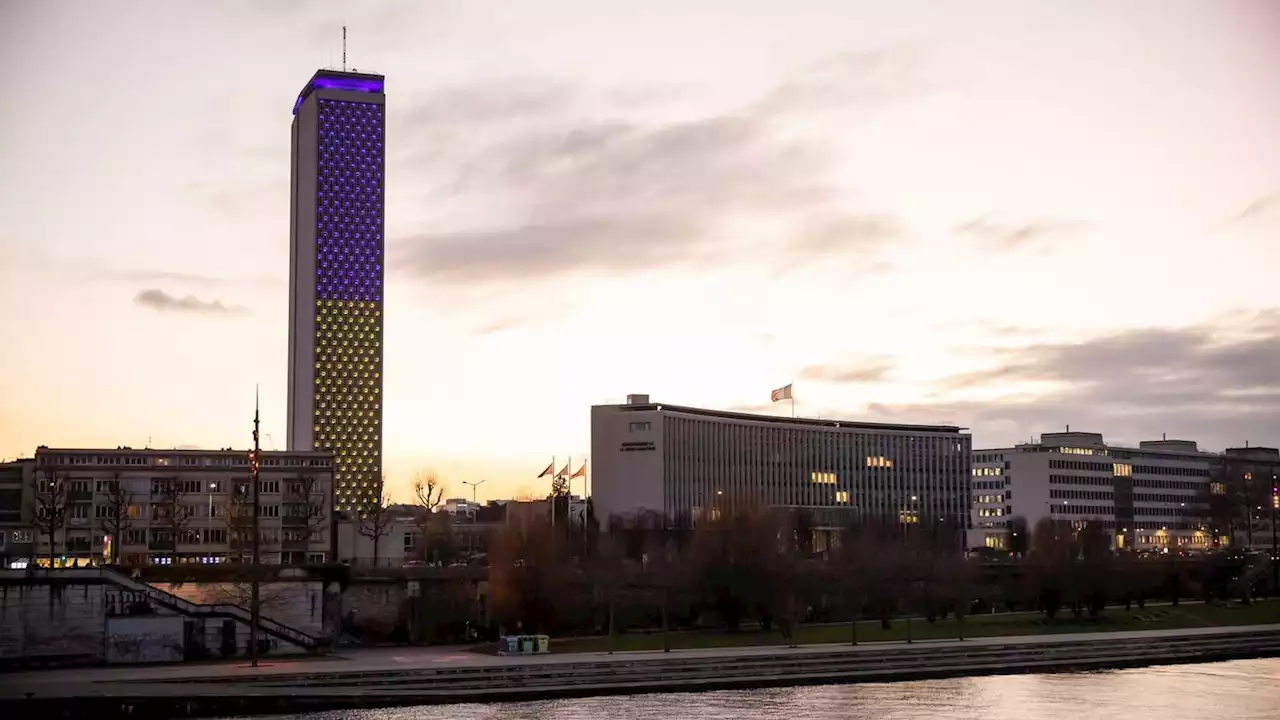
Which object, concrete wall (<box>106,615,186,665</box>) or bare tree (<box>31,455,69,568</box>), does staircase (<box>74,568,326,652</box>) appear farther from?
bare tree (<box>31,455,69,568</box>)

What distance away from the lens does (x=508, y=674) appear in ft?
256

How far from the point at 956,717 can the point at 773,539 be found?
1850 inches

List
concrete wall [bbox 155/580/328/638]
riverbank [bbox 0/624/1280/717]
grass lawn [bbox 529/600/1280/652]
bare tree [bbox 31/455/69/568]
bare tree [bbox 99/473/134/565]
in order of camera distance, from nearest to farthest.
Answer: riverbank [bbox 0/624/1280/717], grass lawn [bbox 529/600/1280/652], concrete wall [bbox 155/580/328/638], bare tree [bbox 31/455/69/568], bare tree [bbox 99/473/134/565]

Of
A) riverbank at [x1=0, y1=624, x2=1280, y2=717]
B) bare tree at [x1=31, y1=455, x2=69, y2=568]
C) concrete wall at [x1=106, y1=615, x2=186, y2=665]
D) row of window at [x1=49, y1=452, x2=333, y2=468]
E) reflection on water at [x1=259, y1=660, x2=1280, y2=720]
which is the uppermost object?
row of window at [x1=49, y1=452, x2=333, y2=468]

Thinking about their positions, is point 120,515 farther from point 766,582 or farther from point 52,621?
point 766,582

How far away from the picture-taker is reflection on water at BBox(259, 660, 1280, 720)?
70438mm

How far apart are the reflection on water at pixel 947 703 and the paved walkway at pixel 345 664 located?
7633 millimetres

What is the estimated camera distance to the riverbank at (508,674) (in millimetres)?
69562

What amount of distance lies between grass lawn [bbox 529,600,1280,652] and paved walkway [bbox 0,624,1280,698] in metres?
4.65

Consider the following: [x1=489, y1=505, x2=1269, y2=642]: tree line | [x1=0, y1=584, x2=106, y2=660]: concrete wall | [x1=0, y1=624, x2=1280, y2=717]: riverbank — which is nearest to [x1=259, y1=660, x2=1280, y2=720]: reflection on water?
[x1=0, y1=624, x2=1280, y2=717]: riverbank

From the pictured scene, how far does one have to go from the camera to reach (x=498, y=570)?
108m

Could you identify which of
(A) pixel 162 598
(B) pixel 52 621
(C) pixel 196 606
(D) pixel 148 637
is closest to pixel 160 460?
(B) pixel 52 621

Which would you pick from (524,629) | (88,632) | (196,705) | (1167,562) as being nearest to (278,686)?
(196,705)

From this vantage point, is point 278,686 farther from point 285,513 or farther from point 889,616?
point 285,513
